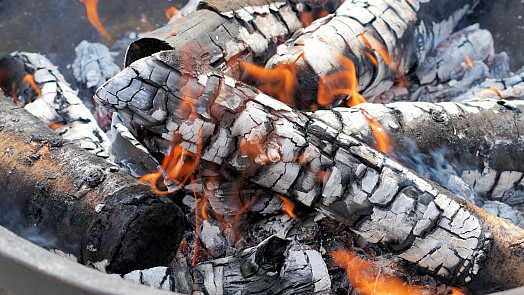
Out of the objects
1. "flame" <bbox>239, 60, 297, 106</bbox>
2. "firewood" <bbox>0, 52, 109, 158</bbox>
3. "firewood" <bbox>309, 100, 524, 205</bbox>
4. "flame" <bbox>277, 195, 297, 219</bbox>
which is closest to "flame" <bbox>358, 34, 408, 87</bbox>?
"firewood" <bbox>309, 100, 524, 205</bbox>

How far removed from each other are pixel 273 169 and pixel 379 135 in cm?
46

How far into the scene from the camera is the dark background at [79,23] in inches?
107

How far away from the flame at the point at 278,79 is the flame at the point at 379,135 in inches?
12.3

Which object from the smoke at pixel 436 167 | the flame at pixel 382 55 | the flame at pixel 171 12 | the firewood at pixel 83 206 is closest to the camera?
the firewood at pixel 83 206

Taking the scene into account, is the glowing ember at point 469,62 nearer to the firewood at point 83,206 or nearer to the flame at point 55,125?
the firewood at point 83,206

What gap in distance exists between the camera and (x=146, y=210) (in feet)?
4.39

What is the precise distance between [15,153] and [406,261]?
132 centimetres

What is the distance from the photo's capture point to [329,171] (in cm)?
141

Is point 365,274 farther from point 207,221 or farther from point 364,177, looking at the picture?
point 207,221

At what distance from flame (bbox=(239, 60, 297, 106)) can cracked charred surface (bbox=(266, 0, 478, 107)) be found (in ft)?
0.08

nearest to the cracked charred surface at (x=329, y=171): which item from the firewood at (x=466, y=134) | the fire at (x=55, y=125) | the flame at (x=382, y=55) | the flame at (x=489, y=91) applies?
the firewood at (x=466, y=134)

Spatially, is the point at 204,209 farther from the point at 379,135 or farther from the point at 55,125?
the point at 55,125

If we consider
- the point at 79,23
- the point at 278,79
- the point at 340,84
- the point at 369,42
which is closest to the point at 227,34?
the point at 278,79

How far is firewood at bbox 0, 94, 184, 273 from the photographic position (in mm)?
1312
